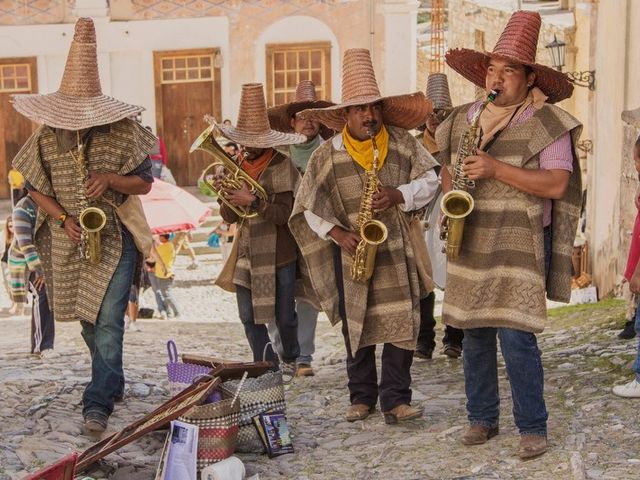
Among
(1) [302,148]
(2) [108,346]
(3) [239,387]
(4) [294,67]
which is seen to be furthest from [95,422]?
(4) [294,67]

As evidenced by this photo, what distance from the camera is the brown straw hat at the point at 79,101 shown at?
286 inches

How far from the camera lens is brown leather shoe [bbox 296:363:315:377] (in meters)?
9.36

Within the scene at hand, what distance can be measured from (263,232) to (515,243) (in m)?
2.52

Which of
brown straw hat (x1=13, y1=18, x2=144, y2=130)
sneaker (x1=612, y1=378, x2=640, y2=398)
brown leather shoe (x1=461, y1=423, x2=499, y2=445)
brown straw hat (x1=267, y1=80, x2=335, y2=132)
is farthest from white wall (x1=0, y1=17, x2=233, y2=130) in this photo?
brown leather shoe (x1=461, y1=423, x2=499, y2=445)

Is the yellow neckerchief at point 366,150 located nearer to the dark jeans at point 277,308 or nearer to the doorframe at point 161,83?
the dark jeans at point 277,308

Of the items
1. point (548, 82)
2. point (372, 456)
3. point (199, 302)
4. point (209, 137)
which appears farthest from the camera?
point (199, 302)

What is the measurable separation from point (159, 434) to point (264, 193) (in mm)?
1851

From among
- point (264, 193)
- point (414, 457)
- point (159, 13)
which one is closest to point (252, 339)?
point (264, 193)

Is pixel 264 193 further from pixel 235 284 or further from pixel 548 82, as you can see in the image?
pixel 548 82

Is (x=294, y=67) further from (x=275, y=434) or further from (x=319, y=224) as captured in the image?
(x=275, y=434)

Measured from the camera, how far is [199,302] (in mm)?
18062

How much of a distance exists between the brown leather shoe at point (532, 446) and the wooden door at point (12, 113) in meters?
19.4

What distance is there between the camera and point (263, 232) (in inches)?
337

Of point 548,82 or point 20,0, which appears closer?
point 548,82
